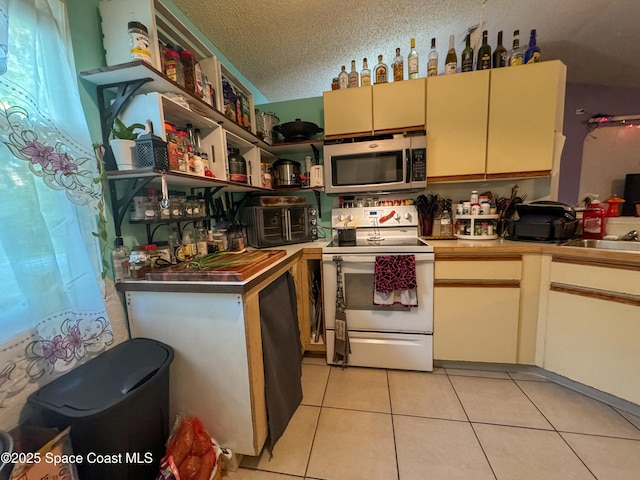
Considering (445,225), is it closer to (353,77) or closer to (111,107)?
(353,77)

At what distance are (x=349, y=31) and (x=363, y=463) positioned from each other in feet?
8.24

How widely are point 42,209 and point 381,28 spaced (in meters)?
2.07

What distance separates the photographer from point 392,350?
1.68m

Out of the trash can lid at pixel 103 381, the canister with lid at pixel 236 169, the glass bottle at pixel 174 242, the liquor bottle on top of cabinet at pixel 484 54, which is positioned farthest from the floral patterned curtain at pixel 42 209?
the liquor bottle on top of cabinet at pixel 484 54

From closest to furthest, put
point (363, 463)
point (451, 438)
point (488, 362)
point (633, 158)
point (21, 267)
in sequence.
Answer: point (21, 267) < point (363, 463) < point (451, 438) < point (488, 362) < point (633, 158)

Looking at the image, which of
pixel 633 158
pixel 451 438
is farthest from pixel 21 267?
pixel 633 158

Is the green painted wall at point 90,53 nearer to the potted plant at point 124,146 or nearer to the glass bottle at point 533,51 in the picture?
the potted plant at point 124,146

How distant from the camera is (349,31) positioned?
66.7 inches

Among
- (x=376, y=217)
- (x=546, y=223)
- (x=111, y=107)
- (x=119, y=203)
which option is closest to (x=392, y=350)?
(x=376, y=217)

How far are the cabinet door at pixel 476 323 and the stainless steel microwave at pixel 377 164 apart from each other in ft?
2.71

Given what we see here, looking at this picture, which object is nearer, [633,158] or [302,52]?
[302,52]

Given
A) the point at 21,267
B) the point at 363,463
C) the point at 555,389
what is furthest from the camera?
the point at 555,389

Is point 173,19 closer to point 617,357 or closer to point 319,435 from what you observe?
point 319,435

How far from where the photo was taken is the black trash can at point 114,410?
2.35ft
